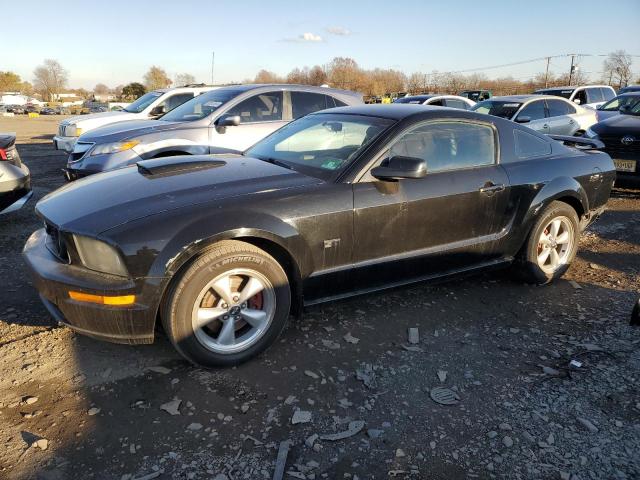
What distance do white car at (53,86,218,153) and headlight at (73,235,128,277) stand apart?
7865 millimetres

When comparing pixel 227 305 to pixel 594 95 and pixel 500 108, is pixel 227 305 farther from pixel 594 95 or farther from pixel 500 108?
pixel 594 95

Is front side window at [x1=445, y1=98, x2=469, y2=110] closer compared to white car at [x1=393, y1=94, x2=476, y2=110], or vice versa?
white car at [x1=393, y1=94, x2=476, y2=110]

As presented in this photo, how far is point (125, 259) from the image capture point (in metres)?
2.66

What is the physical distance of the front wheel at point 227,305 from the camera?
2.80m

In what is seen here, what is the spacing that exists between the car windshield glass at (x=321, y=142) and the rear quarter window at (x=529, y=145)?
1.28 metres

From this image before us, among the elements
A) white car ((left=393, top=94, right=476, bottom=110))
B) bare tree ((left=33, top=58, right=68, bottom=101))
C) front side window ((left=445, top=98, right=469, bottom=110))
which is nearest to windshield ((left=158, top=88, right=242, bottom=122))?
white car ((left=393, top=94, right=476, bottom=110))

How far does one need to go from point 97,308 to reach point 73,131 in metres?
9.26

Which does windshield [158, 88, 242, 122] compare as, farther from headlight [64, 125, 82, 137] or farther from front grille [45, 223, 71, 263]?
front grille [45, 223, 71, 263]

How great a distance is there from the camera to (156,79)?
7356 cm

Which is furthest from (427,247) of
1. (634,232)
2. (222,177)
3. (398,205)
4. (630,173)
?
(630,173)

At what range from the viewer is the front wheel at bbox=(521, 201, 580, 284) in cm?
424

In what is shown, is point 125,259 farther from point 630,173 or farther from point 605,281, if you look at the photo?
point 630,173

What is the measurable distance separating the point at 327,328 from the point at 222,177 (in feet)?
4.32

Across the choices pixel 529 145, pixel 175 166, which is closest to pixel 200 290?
A: pixel 175 166
